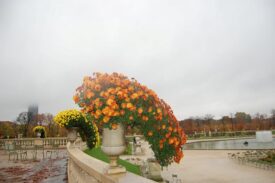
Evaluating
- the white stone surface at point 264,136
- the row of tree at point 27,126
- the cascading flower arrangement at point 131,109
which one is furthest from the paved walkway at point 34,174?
the row of tree at point 27,126

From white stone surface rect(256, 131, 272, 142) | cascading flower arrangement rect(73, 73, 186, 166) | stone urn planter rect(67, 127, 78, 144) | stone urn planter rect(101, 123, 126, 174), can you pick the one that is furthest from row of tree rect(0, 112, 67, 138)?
Result: cascading flower arrangement rect(73, 73, 186, 166)

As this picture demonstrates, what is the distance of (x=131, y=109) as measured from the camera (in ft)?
10.5

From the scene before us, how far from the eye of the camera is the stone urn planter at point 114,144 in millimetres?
3395

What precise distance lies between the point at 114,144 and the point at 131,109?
0.66 m

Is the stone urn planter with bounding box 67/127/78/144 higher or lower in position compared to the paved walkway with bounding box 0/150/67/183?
higher

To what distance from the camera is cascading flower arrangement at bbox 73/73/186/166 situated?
10.5 feet

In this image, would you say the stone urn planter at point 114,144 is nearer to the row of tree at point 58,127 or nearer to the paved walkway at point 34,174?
the paved walkway at point 34,174

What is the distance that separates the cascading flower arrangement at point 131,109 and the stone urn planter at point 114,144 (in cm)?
17

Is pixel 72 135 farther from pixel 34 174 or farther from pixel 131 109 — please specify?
pixel 131 109

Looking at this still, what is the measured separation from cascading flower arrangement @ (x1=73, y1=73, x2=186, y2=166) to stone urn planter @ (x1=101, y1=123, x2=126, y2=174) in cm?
17

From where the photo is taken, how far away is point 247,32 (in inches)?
770

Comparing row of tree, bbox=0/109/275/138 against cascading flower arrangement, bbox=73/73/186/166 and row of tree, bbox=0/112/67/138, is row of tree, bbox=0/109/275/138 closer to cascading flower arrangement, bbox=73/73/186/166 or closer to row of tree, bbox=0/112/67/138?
row of tree, bbox=0/112/67/138

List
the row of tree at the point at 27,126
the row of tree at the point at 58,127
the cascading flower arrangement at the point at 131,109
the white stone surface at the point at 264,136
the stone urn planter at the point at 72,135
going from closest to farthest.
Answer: the cascading flower arrangement at the point at 131,109 → the stone urn planter at the point at 72,135 → the white stone surface at the point at 264,136 → the row of tree at the point at 27,126 → the row of tree at the point at 58,127

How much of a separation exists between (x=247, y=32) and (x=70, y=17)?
15.3 meters
